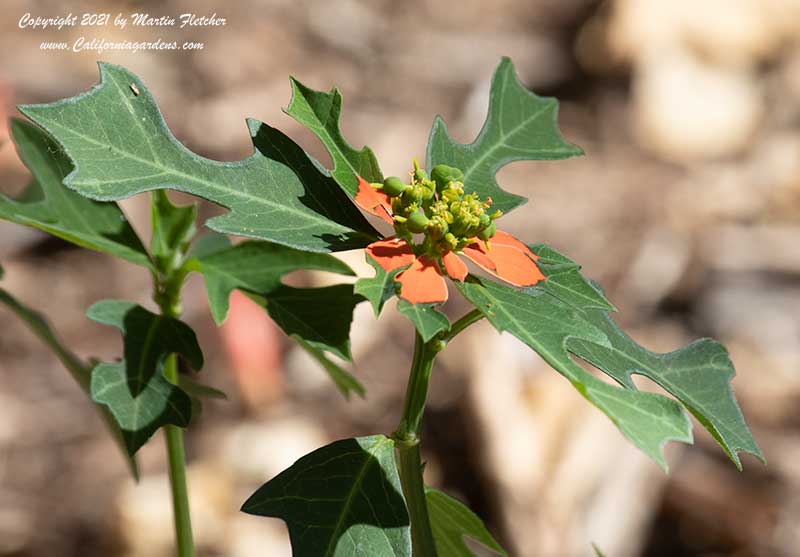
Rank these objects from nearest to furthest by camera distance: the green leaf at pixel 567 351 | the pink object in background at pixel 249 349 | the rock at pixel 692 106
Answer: the green leaf at pixel 567 351 < the pink object in background at pixel 249 349 < the rock at pixel 692 106

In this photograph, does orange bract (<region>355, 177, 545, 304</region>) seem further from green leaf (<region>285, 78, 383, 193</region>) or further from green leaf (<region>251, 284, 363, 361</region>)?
green leaf (<region>251, 284, 363, 361</region>)

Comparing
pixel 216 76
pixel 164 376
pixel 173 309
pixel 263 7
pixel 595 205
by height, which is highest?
pixel 263 7

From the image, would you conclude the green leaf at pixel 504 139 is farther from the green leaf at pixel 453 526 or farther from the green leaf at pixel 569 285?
the green leaf at pixel 453 526

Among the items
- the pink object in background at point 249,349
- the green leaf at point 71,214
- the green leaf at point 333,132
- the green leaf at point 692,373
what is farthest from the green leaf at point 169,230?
the pink object in background at point 249,349

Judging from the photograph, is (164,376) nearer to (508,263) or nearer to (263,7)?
(508,263)

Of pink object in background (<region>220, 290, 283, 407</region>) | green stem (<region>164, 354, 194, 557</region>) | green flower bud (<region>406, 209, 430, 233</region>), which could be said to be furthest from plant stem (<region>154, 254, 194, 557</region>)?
pink object in background (<region>220, 290, 283, 407</region>)

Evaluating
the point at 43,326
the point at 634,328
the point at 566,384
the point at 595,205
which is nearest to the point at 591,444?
the point at 566,384
